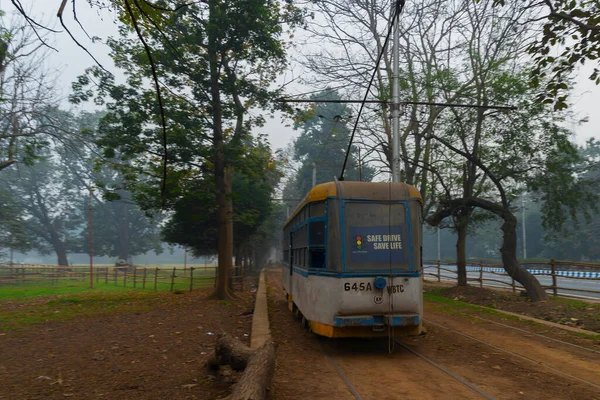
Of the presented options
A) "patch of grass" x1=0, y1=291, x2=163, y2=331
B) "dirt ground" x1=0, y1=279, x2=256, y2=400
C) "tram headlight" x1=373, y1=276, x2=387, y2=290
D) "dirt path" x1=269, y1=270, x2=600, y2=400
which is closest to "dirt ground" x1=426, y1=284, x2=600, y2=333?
"dirt path" x1=269, y1=270, x2=600, y2=400

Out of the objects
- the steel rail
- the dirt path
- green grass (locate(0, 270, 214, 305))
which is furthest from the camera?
green grass (locate(0, 270, 214, 305))

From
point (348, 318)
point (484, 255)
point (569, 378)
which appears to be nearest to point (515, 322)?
point (569, 378)

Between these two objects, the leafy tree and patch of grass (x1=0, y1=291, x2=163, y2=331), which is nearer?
patch of grass (x1=0, y1=291, x2=163, y2=331)

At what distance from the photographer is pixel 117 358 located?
7879 millimetres

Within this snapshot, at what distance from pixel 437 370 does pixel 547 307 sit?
8.91 meters

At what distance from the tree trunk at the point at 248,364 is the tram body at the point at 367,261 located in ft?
5.81

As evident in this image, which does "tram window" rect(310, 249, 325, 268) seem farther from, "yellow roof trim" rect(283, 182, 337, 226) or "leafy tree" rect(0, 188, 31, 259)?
"leafy tree" rect(0, 188, 31, 259)

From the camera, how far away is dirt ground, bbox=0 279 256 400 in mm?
6066

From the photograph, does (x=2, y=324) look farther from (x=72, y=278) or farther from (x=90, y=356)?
(x=72, y=278)

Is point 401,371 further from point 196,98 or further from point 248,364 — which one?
point 196,98

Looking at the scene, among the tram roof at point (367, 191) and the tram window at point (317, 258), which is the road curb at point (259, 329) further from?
the tram roof at point (367, 191)

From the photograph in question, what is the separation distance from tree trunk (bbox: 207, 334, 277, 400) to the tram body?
1.77 m

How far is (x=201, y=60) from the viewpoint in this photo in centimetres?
1627

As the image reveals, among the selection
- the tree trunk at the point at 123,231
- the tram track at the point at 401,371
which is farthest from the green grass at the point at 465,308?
the tree trunk at the point at 123,231
